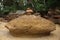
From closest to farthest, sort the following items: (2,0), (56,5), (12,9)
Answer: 1. (56,5)
2. (12,9)
3. (2,0)

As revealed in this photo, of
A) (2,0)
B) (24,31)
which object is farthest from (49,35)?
(2,0)

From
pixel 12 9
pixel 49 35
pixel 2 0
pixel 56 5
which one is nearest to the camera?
pixel 49 35

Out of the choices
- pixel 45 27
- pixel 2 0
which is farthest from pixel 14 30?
pixel 2 0

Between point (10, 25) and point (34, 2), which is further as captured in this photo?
point (34, 2)

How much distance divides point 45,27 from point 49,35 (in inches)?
9.1

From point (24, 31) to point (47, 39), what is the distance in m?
0.48

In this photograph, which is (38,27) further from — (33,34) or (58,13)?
(58,13)

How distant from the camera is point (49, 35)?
11.0 feet

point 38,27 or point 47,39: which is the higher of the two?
point 38,27

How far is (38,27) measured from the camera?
10.5 feet

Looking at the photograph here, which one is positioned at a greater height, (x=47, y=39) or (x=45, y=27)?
(x=45, y=27)

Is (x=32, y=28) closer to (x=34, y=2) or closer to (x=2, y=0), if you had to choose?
(x=34, y=2)

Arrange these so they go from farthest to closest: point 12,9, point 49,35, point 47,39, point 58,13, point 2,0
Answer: point 2,0 < point 12,9 < point 58,13 < point 49,35 < point 47,39

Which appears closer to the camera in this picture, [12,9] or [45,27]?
[45,27]
